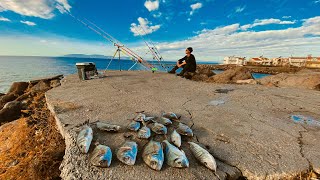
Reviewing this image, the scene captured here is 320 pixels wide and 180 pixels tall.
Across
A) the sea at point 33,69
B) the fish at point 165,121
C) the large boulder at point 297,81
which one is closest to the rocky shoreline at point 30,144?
the fish at point 165,121

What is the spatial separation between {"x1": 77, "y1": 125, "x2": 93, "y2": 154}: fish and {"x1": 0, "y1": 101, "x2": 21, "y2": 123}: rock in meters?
3.55

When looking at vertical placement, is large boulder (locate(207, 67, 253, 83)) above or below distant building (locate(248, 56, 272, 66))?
below

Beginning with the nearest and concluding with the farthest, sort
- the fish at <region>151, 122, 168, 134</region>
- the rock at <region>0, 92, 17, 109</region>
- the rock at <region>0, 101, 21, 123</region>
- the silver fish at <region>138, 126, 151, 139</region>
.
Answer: the silver fish at <region>138, 126, 151, 139</region>
the fish at <region>151, 122, 168, 134</region>
the rock at <region>0, 101, 21, 123</region>
the rock at <region>0, 92, 17, 109</region>

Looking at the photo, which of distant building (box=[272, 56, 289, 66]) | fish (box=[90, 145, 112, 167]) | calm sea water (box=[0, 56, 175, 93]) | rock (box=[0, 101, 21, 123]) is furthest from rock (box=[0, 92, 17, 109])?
distant building (box=[272, 56, 289, 66])

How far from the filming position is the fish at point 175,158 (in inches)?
57.6

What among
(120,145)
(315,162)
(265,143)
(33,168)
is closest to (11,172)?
(33,168)

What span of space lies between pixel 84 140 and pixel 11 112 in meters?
3.88

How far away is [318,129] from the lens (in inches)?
97.8

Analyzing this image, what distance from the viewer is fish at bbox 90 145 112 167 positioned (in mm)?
1436

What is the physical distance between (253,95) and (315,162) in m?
2.92

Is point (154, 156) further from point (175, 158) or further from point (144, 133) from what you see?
point (144, 133)

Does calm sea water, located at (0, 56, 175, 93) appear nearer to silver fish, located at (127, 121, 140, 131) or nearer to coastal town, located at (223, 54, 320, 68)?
silver fish, located at (127, 121, 140, 131)

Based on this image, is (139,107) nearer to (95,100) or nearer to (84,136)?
(95,100)

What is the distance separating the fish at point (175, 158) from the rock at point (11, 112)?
458 cm
